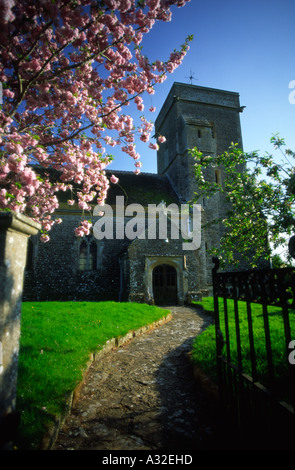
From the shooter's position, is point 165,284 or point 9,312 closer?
point 9,312

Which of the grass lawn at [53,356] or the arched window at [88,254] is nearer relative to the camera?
the grass lawn at [53,356]

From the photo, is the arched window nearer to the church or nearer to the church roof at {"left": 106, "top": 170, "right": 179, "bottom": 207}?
the church

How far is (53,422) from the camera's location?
234cm

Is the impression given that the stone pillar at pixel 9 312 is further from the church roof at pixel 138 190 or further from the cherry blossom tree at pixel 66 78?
the church roof at pixel 138 190

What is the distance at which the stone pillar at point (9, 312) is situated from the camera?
173 cm

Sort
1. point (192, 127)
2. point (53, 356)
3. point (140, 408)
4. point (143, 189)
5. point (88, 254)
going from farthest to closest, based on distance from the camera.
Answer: point (192, 127), point (143, 189), point (88, 254), point (53, 356), point (140, 408)

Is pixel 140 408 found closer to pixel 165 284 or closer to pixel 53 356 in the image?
pixel 53 356

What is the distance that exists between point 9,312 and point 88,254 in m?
14.0

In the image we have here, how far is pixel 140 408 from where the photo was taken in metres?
3.04

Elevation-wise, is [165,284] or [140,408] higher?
[165,284]

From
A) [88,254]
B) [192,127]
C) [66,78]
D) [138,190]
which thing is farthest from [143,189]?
[66,78]

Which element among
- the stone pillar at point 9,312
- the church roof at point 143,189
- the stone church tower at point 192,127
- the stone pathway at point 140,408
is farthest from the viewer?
the stone church tower at point 192,127

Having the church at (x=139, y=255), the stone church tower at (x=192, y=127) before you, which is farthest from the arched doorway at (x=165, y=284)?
the stone church tower at (x=192, y=127)

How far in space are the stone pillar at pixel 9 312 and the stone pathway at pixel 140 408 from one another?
88 centimetres
